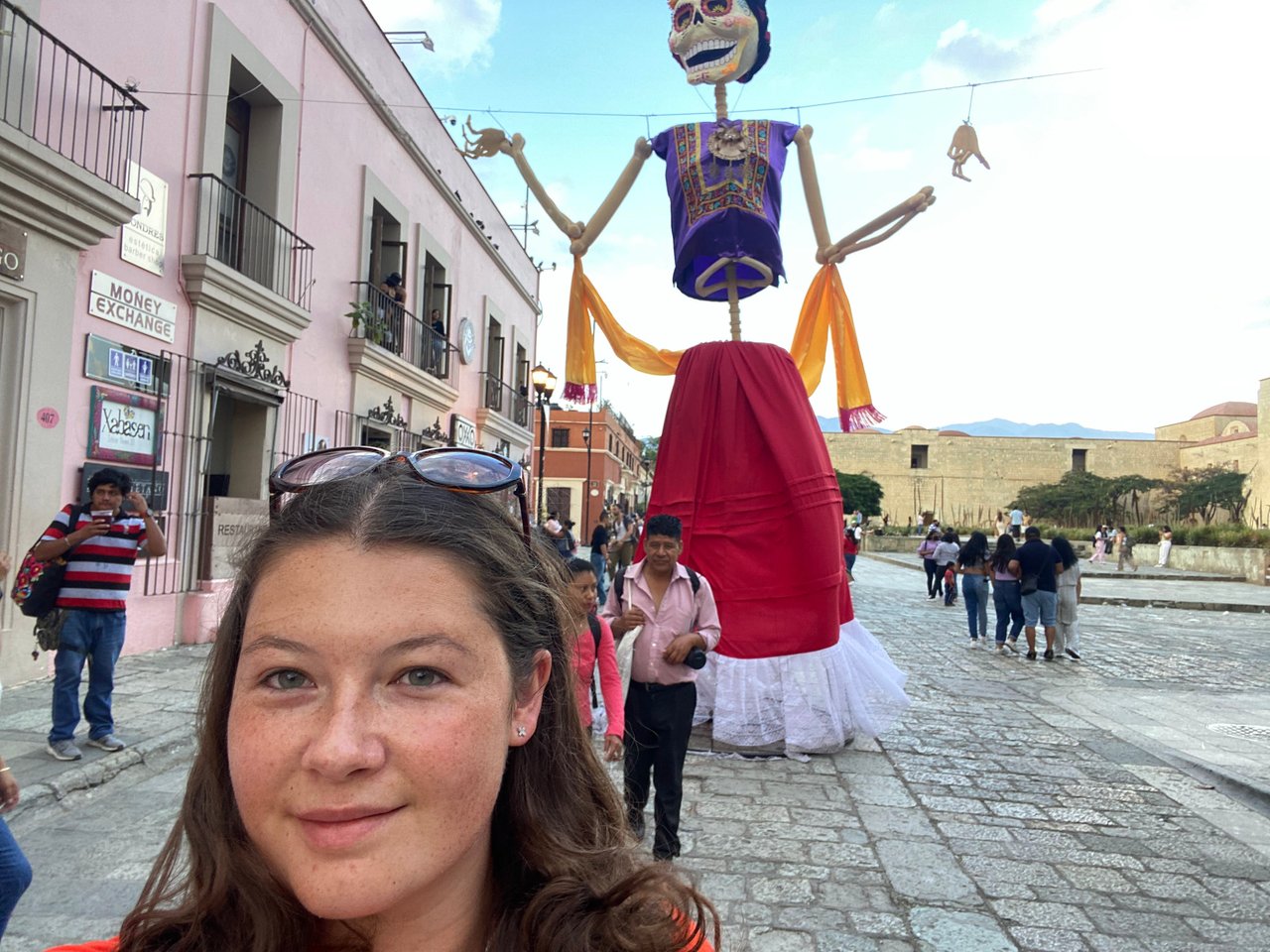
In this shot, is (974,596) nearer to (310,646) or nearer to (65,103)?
(65,103)

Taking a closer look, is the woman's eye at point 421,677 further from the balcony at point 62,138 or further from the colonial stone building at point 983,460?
the colonial stone building at point 983,460

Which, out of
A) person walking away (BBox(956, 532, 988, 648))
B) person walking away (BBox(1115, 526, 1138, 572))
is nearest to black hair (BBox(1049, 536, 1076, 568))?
person walking away (BBox(956, 532, 988, 648))

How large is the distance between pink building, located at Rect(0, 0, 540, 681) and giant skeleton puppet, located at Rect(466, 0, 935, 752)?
339 cm

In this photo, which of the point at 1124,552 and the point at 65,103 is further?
the point at 1124,552

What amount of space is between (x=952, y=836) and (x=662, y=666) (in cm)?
176

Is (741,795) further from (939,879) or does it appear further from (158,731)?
(158,731)

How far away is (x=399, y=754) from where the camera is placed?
0.98m

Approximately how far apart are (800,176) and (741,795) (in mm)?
4519

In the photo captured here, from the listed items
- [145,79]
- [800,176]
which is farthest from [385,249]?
[800,176]

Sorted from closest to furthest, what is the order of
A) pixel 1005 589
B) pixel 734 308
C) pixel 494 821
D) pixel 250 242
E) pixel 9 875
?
pixel 494 821 < pixel 9 875 < pixel 734 308 < pixel 250 242 < pixel 1005 589

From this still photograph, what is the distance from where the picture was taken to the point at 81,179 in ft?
21.5

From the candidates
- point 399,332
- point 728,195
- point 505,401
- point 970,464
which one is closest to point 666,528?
point 728,195

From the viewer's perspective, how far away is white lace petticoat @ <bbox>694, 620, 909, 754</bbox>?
5871 mm

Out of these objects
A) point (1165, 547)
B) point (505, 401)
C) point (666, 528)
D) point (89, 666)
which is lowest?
point (89, 666)
